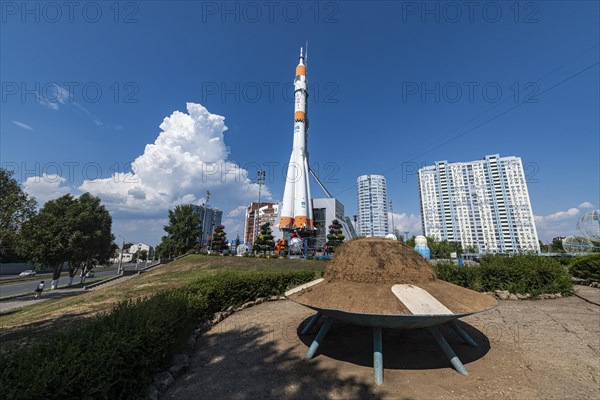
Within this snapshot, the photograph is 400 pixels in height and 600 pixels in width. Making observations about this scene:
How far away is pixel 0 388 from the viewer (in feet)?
9.14

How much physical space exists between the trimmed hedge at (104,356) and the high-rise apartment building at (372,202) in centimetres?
11820

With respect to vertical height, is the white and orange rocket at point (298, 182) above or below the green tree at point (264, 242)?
above

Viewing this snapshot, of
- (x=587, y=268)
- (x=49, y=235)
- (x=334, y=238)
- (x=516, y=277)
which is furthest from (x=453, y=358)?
(x=334, y=238)

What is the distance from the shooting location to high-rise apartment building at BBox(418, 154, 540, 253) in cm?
9344

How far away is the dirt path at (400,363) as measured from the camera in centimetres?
491

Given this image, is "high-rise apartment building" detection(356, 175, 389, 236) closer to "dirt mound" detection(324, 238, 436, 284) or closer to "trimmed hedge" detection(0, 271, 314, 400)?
"dirt mound" detection(324, 238, 436, 284)

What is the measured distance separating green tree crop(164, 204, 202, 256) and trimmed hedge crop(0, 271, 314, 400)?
51817 mm

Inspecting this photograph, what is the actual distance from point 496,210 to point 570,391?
382 ft

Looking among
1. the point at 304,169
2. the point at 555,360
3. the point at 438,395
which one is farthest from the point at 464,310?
the point at 304,169

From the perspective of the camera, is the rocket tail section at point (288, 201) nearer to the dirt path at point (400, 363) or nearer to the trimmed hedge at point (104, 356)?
the dirt path at point (400, 363)

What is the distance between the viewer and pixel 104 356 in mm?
3926

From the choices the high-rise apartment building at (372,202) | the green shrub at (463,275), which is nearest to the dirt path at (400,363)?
the green shrub at (463,275)

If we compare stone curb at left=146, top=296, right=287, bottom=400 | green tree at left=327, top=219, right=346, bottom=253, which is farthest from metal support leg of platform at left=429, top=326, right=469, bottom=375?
green tree at left=327, top=219, right=346, bottom=253

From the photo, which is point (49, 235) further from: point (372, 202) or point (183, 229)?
point (372, 202)
